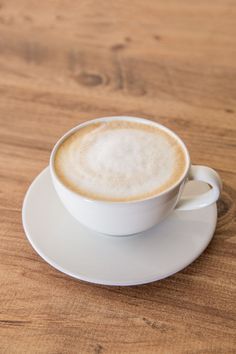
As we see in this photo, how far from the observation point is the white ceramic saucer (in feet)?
1.79

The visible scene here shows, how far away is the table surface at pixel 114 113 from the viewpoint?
0.51 meters

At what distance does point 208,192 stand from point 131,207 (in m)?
0.12

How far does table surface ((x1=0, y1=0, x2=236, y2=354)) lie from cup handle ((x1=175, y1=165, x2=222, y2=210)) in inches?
2.2

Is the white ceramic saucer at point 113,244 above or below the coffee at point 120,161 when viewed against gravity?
below

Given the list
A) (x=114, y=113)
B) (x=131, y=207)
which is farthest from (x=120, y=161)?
(x=114, y=113)

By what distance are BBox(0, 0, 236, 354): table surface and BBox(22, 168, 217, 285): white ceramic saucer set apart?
0.07ft

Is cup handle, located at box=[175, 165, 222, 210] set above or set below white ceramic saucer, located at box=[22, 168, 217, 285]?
above

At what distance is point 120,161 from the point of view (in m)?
0.57

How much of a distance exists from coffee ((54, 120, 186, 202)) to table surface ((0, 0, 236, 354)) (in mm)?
108

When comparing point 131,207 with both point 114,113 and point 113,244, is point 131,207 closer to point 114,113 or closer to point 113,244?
point 113,244

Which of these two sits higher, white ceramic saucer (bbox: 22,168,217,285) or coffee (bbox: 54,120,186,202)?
coffee (bbox: 54,120,186,202)

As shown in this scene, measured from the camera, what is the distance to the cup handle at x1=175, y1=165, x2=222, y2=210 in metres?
0.58

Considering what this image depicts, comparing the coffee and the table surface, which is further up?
the coffee

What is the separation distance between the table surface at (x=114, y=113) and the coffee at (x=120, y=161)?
108 millimetres
